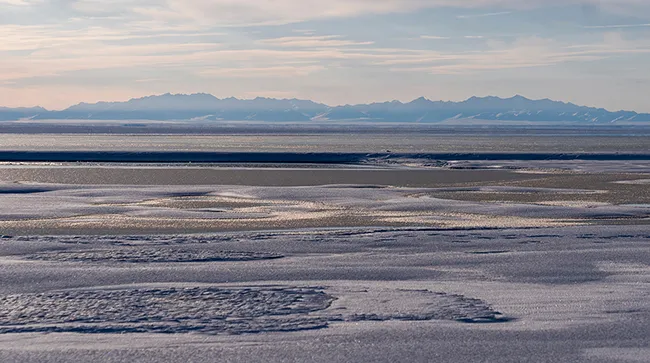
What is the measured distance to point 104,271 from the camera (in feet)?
39.3

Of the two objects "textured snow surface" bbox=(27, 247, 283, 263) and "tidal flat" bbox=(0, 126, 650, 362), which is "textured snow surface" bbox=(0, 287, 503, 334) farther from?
"textured snow surface" bbox=(27, 247, 283, 263)

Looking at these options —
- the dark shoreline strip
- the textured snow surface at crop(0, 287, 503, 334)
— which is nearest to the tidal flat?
the textured snow surface at crop(0, 287, 503, 334)

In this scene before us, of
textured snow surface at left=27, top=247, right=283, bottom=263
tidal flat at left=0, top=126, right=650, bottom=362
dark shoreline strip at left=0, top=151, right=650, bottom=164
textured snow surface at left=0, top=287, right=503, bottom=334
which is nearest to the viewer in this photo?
tidal flat at left=0, top=126, right=650, bottom=362

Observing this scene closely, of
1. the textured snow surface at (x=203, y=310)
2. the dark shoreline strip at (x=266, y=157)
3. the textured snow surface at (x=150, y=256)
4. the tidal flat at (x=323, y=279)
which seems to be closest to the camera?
the tidal flat at (x=323, y=279)

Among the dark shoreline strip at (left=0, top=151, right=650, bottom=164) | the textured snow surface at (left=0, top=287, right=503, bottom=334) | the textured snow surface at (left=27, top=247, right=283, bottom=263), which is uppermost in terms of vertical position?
the textured snow surface at (left=0, top=287, right=503, bottom=334)

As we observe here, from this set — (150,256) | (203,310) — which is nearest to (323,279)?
(203,310)

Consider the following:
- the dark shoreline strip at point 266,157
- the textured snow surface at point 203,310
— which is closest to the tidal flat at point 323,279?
the textured snow surface at point 203,310

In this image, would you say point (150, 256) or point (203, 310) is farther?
point (150, 256)

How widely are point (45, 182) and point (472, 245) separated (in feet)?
68.4

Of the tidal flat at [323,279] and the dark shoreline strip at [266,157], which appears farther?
the dark shoreline strip at [266,157]

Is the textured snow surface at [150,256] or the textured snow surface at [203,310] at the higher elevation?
the textured snow surface at [203,310]

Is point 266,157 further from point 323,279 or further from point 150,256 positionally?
point 323,279

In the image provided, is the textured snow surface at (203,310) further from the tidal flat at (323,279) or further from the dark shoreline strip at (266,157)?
the dark shoreline strip at (266,157)

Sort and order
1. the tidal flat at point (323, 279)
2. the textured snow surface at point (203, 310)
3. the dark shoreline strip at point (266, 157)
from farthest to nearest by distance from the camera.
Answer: the dark shoreline strip at point (266, 157)
the textured snow surface at point (203, 310)
the tidal flat at point (323, 279)
